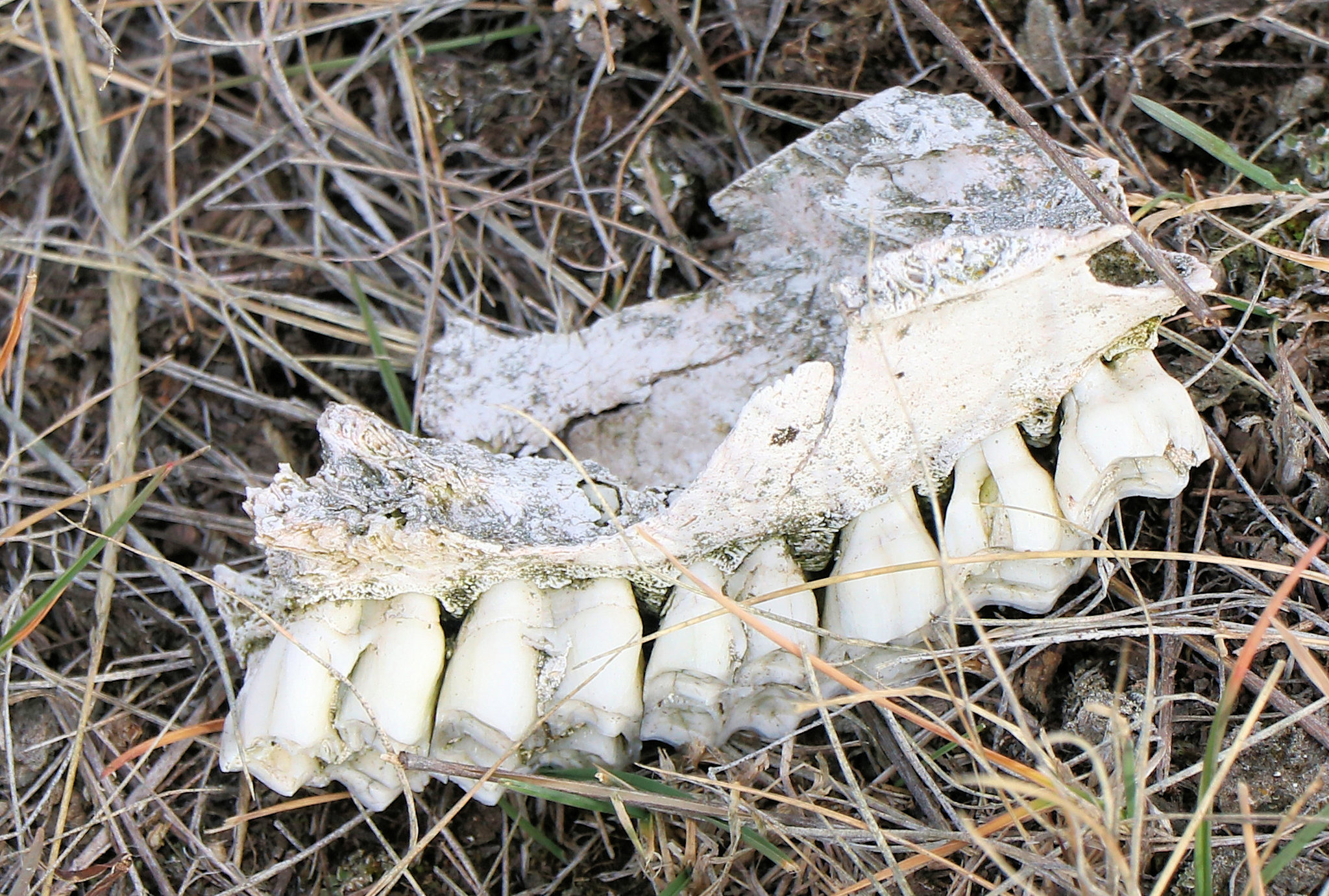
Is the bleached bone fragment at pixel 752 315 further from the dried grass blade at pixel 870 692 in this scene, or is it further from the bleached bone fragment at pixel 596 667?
the dried grass blade at pixel 870 692

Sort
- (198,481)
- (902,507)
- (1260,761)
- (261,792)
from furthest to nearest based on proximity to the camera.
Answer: (198,481), (261,792), (902,507), (1260,761)

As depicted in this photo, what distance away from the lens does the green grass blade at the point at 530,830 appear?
1.73 metres

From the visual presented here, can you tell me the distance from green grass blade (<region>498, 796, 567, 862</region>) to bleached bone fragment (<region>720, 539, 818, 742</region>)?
1.10ft

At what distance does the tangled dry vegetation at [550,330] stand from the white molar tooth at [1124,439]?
0.42 feet

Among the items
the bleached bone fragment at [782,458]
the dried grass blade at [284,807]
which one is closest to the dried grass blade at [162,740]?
the dried grass blade at [284,807]

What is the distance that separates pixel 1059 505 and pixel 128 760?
162cm

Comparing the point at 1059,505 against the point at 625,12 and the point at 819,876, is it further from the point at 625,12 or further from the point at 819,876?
the point at 625,12

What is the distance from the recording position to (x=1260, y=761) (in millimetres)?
1562

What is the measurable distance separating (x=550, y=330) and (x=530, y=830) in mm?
995

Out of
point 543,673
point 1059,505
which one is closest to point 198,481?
point 543,673

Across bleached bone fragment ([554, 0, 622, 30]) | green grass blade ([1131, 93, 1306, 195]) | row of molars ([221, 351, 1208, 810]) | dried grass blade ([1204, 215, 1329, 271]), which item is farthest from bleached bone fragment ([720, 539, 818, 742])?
bleached bone fragment ([554, 0, 622, 30])

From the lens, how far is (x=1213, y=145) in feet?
6.06

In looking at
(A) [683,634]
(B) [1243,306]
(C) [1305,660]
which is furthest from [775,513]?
(B) [1243,306]

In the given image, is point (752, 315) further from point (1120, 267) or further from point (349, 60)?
point (349, 60)
